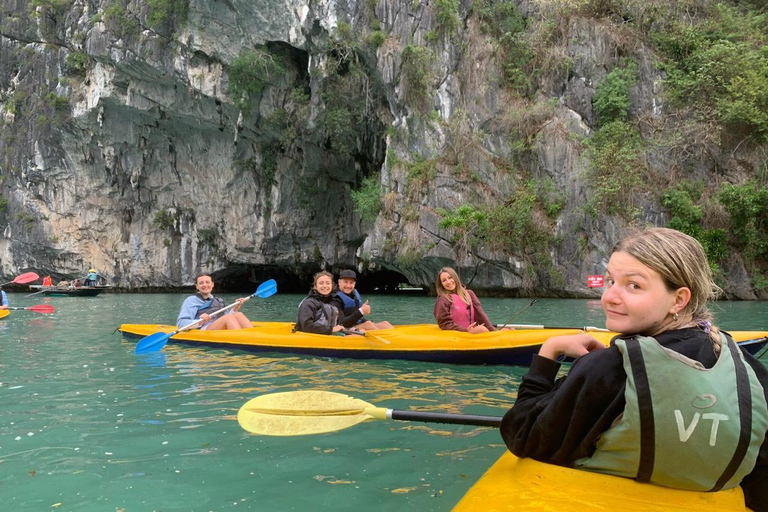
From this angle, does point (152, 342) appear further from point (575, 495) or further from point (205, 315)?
point (575, 495)

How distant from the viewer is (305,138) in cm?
2369

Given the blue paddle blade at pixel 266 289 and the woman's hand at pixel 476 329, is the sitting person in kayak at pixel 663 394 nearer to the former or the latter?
the woman's hand at pixel 476 329

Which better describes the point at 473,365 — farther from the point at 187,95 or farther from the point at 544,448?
the point at 187,95

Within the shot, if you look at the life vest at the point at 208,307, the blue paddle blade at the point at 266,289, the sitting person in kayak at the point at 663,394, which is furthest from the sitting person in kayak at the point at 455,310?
the sitting person in kayak at the point at 663,394

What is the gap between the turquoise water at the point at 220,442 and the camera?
2525mm

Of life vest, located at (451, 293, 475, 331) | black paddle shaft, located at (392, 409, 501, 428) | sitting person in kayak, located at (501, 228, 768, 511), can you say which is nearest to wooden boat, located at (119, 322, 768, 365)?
life vest, located at (451, 293, 475, 331)

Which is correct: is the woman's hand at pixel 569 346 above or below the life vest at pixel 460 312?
above

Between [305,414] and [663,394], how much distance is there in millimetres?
1772

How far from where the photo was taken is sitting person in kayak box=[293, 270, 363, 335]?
6848 mm

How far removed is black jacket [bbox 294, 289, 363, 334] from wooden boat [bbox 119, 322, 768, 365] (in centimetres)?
19

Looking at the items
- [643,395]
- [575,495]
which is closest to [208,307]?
[575,495]

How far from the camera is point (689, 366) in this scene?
4.57ft

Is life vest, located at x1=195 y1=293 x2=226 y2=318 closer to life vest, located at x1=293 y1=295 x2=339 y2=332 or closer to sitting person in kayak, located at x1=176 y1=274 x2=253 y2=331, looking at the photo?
sitting person in kayak, located at x1=176 y1=274 x2=253 y2=331

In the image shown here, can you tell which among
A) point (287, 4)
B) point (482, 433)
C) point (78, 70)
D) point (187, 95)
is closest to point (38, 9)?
point (78, 70)
